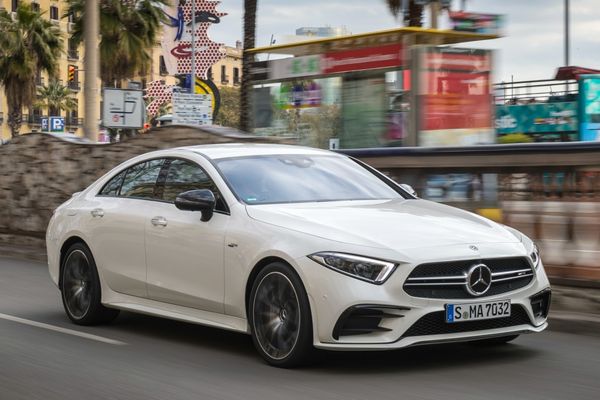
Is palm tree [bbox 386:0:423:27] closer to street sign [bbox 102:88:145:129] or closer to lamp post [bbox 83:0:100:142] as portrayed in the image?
street sign [bbox 102:88:145:129]

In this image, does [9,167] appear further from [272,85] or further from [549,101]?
[549,101]

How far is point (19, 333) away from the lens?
8805mm

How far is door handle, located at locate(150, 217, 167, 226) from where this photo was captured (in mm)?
8234

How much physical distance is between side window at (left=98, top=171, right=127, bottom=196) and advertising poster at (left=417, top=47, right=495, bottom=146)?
935 cm

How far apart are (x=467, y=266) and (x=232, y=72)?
410ft

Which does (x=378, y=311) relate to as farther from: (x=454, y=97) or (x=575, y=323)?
(x=454, y=97)

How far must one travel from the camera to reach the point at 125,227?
28.5 feet

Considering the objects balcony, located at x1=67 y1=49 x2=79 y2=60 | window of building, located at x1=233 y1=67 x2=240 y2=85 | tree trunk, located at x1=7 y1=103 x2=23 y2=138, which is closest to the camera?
tree trunk, located at x1=7 y1=103 x2=23 y2=138

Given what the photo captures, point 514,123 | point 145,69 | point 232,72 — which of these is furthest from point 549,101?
point 232,72

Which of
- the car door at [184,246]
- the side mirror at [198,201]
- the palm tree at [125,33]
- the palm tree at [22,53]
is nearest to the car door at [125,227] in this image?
the car door at [184,246]

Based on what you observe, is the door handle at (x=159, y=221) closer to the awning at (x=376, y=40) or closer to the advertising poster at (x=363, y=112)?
the advertising poster at (x=363, y=112)

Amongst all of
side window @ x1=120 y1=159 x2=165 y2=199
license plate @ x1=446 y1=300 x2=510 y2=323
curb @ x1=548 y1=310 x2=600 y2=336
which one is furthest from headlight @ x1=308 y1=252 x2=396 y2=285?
curb @ x1=548 y1=310 x2=600 y2=336

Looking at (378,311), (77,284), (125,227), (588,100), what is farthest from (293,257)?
(588,100)

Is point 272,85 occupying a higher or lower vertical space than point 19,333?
higher
